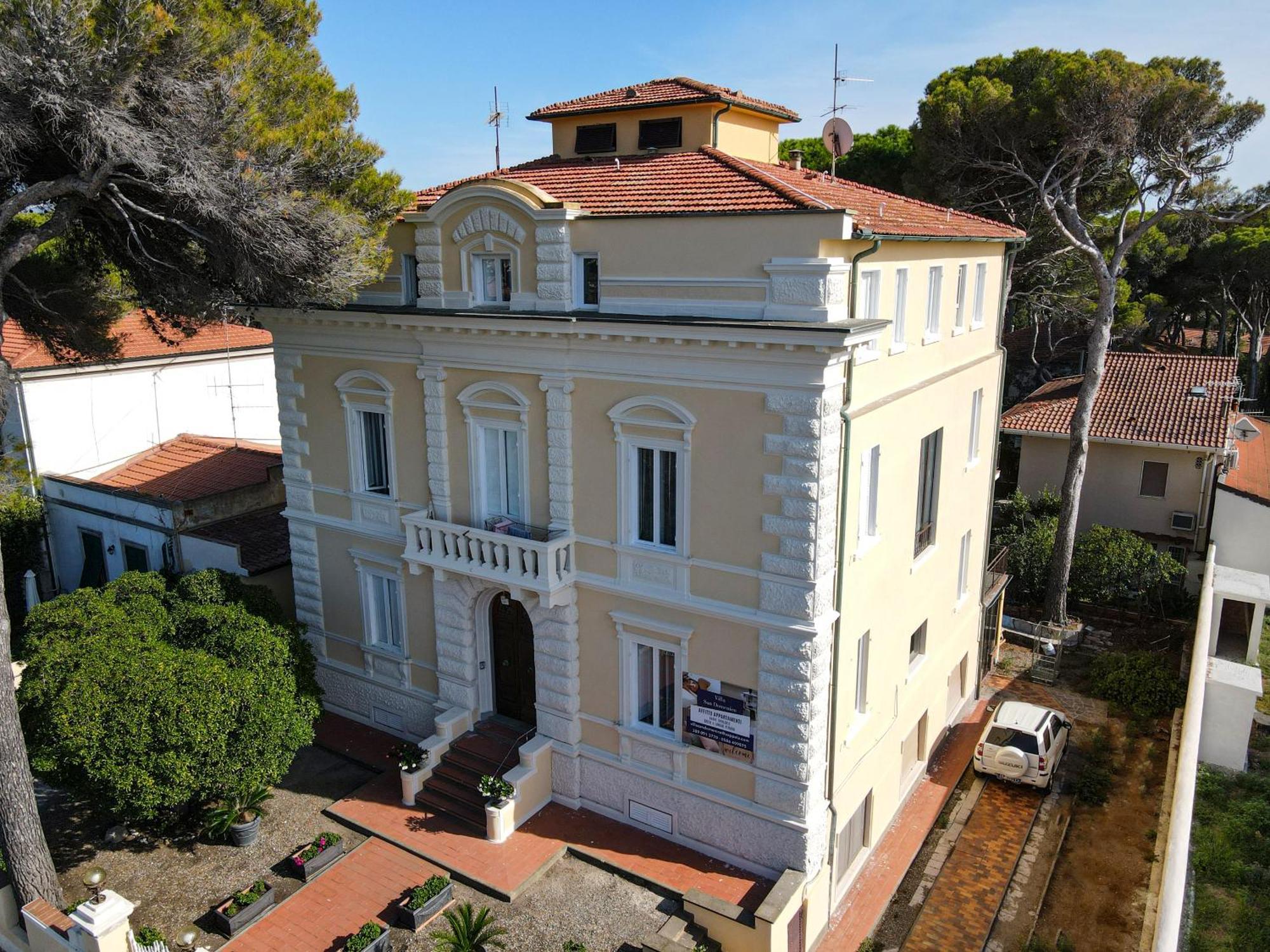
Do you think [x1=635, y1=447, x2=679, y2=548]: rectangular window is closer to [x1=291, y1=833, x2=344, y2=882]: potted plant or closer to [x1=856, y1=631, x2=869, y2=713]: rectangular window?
[x1=856, y1=631, x2=869, y2=713]: rectangular window

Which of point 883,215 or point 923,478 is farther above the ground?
point 883,215

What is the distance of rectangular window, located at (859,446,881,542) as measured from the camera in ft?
51.0

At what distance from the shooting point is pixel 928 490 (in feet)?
62.5

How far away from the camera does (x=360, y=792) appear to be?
59.9 feet

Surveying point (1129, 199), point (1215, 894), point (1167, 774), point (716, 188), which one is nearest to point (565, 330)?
point (716, 188)

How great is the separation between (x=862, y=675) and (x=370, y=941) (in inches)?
367

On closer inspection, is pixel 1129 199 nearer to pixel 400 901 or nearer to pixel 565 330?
pixel 565 330

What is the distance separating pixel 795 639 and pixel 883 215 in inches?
301

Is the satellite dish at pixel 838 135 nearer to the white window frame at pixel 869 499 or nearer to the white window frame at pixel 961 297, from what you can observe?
the white window frame at pixel 961 297

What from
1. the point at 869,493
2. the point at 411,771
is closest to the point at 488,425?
the point at 411,771

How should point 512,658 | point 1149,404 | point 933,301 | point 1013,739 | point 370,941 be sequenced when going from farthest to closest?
point 1149,404 → point 1013,739 → point 512,658 → point 933,301 → point 370,941

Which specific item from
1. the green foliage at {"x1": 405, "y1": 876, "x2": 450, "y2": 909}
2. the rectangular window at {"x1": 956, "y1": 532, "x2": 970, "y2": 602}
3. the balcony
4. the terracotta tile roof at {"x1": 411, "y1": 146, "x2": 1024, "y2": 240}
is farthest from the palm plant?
the rectangular window at {"x1": 956, "y1": 532, "x2": 970, "y2": 602}

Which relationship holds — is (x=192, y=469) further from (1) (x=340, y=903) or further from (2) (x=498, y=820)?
(2) (x=498, y=820)

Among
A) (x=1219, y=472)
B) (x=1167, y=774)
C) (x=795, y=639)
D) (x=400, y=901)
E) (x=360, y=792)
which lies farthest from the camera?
(x=1219, y=472)
